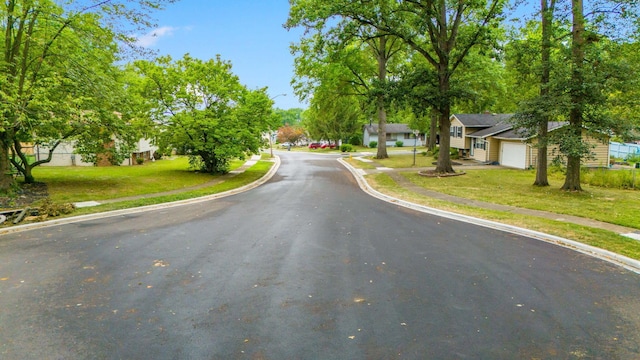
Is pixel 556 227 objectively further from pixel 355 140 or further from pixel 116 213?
pixel 355 140

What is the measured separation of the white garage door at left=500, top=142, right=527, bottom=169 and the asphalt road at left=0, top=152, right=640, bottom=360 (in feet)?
67.4

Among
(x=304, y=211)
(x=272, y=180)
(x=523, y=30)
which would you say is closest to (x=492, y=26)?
(x=523, y=30)

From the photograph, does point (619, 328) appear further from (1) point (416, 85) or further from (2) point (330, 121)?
(2) point (330, 121)

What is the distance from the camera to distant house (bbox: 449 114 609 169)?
2761cm

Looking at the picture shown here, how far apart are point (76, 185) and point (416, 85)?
1971 cm

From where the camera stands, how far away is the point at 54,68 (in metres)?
16.5

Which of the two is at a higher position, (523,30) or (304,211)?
(523,30)

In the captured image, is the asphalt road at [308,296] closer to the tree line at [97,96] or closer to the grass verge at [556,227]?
the grass verge at [556,227]

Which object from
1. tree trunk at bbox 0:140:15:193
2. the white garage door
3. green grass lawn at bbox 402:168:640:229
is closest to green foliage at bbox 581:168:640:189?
green grass lawn at bbox 402:168:640:229

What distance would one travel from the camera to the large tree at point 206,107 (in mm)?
22812

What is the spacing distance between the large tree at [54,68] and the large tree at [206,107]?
4.96m

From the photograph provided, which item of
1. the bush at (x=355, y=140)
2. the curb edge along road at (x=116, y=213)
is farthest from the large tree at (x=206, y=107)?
the bush at (x=355, y=140)

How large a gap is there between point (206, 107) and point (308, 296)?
66.4 feet

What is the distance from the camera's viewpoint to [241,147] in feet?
78.2
